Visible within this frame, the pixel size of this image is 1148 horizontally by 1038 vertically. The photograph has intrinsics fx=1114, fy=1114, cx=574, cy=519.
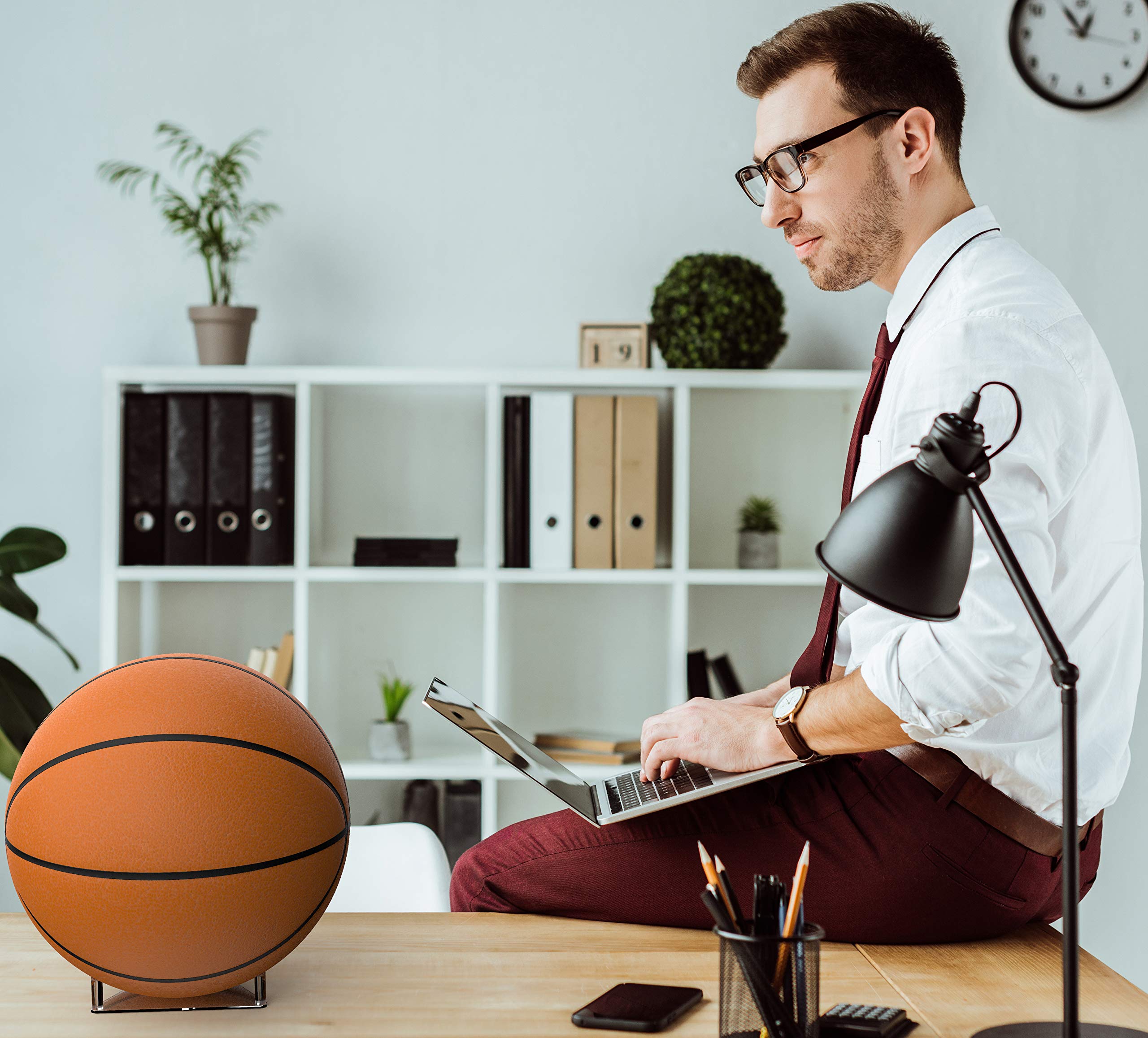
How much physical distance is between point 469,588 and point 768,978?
186cm

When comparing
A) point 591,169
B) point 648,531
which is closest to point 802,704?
point 648,531

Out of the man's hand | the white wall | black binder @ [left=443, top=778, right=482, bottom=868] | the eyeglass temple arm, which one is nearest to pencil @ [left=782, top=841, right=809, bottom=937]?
the man's hand

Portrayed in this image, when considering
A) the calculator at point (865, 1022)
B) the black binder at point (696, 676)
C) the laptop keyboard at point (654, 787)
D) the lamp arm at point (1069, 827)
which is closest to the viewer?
the lamp arm at point (1069, 827)

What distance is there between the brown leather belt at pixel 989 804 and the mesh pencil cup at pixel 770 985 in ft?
1.26

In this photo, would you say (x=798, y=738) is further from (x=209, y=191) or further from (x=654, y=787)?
(x=209, y=191)

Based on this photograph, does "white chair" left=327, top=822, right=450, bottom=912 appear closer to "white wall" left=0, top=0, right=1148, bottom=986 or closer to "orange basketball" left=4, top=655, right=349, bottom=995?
"orange basketball" left=4, top=655, right=349, bottom=995

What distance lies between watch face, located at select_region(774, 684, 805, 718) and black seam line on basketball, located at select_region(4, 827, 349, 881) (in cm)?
51

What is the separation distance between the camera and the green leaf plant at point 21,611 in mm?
2188

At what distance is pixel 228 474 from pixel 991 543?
173cm

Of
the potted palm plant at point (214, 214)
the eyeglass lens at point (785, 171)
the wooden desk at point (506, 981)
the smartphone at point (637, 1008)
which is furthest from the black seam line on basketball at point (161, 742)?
the potted palm plant at point (214, 214)

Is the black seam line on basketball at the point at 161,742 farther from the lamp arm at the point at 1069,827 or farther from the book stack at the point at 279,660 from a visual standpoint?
the book stack at the point at 279,660

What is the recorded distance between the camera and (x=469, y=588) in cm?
261

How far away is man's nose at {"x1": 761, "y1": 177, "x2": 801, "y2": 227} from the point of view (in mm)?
1385

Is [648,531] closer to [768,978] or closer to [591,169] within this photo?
[591,169]
